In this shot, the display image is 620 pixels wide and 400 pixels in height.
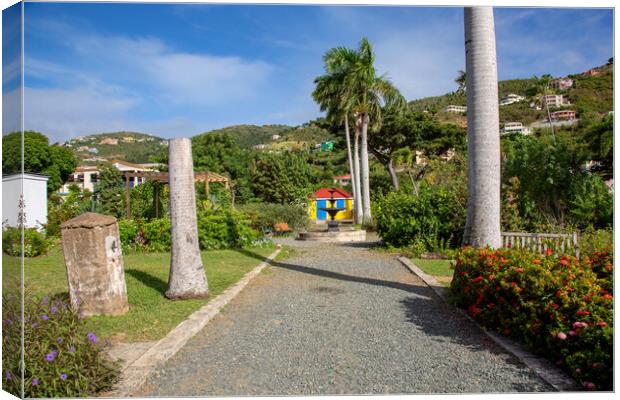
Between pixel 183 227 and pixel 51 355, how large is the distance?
130 inches

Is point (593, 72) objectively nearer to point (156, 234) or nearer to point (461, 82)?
point (156, 234)

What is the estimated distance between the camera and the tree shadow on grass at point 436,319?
14.4 feet

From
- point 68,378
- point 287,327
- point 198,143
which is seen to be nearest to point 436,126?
point 198,143

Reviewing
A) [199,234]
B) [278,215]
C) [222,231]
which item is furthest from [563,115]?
[278,215]

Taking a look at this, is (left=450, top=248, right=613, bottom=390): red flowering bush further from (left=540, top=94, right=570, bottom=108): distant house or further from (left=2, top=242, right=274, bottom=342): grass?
(left=2, top=242, right=274, bottom=342): grass

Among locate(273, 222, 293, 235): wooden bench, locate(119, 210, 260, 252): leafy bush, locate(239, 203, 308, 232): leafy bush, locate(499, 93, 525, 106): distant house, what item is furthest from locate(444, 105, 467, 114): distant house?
locate(119, 210, 260, 252): leafy bush

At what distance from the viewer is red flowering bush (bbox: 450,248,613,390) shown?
3.24 m

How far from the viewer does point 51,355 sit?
9.29 feet

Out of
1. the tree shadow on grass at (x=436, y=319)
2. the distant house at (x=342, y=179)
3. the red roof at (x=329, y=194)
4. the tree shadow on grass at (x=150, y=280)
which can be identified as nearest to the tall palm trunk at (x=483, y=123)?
the tree shadow on grass at (x=436, y=319)

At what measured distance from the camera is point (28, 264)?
8.97 m

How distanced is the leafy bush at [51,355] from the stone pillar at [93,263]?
4.95ft

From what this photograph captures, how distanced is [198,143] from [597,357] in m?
42.8

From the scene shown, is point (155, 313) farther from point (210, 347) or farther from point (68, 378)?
point (68, 378)

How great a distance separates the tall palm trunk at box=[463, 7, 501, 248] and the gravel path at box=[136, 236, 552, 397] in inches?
57.6
